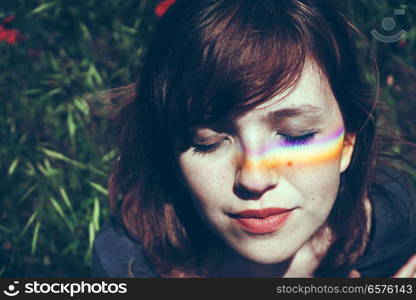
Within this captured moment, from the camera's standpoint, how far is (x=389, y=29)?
277 cm

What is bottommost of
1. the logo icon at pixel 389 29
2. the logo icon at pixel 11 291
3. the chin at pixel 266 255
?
the logo icon at pixel 11 291

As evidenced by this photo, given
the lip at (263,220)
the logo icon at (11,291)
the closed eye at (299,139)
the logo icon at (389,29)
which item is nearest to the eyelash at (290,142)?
the closed eye at (299,139)

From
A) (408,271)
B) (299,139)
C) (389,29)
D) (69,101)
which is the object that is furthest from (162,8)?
(408,271)

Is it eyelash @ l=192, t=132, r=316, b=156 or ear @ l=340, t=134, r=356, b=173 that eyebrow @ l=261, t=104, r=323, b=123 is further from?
ear @ l=340, t=134, r=356, b=173

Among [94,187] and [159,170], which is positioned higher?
[159,170]

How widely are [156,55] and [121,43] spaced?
1.45 m

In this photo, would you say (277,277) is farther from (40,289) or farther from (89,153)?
(89,153)

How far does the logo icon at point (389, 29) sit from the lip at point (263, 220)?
5.23 feet

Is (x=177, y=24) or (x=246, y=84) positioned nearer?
(x=246, y=84)

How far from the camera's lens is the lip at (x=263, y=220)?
4.89ft

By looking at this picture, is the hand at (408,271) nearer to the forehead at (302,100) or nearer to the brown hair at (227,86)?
the brown hair at (227,86)

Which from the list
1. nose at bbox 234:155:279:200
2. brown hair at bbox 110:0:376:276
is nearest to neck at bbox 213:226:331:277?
brown hair at bbox 110:0:376:276

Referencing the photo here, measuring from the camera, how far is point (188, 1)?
152 centimetres

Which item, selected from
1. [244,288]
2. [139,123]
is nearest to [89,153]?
[139,123]
